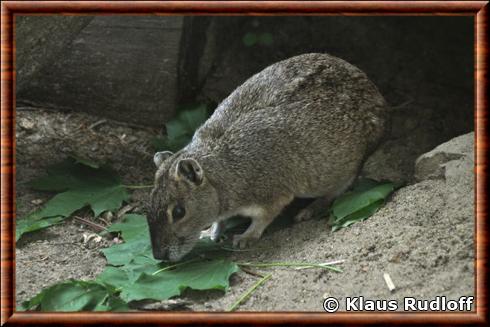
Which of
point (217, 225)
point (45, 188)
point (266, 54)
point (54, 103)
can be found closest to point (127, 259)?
point (217, 225)

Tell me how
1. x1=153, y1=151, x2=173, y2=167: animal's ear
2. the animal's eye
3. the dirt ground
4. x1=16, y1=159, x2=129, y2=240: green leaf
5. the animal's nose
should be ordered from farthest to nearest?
x1=16, y1=159, x2=129, y2=240: green leaf < x1=153, y1=151, x2=173, y2=167: animal's ear < the animal's eye < the animal's nose < the dirt ground

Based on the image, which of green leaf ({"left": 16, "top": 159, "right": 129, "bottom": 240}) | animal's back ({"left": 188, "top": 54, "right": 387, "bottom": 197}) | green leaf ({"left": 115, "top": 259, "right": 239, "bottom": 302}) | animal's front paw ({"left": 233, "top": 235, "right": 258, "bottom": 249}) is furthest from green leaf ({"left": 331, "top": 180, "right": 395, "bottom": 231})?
green leaf ({"left": 16, "top": 159, "right": 129, "bottom": 240})

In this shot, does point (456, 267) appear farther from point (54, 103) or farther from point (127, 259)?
point (54, 103)

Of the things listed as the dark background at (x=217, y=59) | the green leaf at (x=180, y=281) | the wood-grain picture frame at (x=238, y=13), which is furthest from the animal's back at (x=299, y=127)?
the wood-grain picture frame at (x=238, y=13)

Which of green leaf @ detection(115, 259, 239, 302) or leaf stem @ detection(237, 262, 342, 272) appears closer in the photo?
green leaf @ detection(115, 259, 239, 302)
